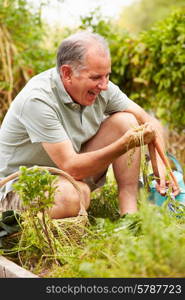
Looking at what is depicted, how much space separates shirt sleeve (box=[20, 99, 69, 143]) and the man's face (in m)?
0.22

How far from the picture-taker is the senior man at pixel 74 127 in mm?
2723

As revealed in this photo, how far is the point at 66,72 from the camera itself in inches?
115

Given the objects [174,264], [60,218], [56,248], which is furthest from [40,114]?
[174,264]

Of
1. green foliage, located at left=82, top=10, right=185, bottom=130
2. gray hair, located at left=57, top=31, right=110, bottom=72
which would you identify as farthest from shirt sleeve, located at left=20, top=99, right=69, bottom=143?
green foliage, located at left=82, top=10, right=185, bottom=130

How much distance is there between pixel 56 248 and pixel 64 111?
84 centimetres

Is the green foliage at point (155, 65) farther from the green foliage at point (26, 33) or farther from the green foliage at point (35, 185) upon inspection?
the green foliage at point (35, 185)

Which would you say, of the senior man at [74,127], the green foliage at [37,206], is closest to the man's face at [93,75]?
the senior man at [74,127]

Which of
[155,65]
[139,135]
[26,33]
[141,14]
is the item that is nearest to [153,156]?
[139,135]

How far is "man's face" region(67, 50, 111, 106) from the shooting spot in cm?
280

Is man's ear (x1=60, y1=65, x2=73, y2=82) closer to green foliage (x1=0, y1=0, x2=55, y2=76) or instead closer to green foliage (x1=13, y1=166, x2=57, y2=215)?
green foliage (x1=13, y1=166, x2=57, y2=215)

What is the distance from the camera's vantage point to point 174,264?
5.64 feet

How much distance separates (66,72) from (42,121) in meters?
0.34

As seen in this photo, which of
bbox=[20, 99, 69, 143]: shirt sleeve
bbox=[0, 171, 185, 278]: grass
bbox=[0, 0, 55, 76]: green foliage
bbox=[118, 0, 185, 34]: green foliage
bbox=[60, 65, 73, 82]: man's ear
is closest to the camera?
bbox=[0, 171, 185, 278]: grass

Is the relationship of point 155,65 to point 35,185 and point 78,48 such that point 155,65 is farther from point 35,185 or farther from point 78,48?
point 35,185
